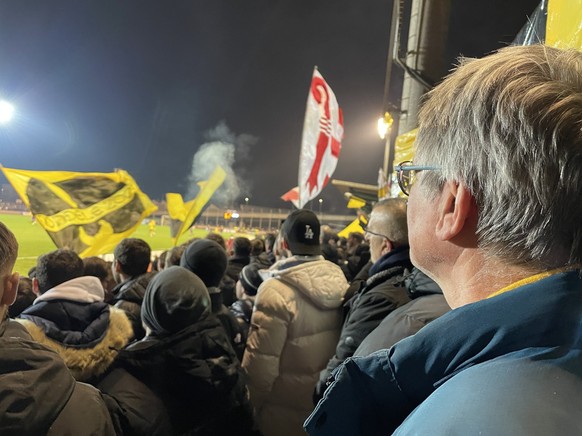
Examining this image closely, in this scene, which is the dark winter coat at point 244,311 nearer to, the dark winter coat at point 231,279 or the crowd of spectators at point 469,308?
the dark winter coat at point 231,279

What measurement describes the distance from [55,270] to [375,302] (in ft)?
7.25

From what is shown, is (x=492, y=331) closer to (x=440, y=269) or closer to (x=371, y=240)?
(x=440, y=269)

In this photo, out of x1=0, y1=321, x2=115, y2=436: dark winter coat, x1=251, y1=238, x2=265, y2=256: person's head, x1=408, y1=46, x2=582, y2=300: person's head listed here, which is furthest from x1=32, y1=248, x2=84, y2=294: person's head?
x1=251, y1=238, x2=265, y2=256: person's head

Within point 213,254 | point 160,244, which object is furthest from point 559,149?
point 160,244

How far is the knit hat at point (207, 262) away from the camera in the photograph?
349 centimetres

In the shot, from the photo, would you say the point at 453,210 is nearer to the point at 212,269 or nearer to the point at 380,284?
the point at 380,284

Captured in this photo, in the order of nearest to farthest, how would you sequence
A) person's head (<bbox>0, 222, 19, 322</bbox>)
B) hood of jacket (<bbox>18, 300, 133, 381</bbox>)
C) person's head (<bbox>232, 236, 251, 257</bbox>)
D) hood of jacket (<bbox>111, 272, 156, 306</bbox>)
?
person's head (<bbox>0, 222, 19, 322</bbox>)
hood of jacket (<bbox>18, 300, 133, 381</bbox>)
hood of jacket (<bbox>111, 272, 156, 306</bbox>)
person's head (<bbox>232, 236, 251, 257</bbox>)

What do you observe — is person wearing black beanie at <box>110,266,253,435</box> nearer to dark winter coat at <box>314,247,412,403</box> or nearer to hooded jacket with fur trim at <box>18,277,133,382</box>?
hooded jacket with fur trim at <box>18,277,133,382</box>

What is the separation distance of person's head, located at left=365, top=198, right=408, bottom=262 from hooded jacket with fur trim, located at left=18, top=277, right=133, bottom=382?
1.80 m

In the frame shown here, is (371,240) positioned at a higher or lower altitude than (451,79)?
lower

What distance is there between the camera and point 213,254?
139 inches

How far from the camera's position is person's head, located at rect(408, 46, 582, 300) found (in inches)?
34.4

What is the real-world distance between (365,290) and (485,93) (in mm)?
2019

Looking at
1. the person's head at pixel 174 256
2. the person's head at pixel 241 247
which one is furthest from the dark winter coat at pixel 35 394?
the person's head at pixel 241 247
